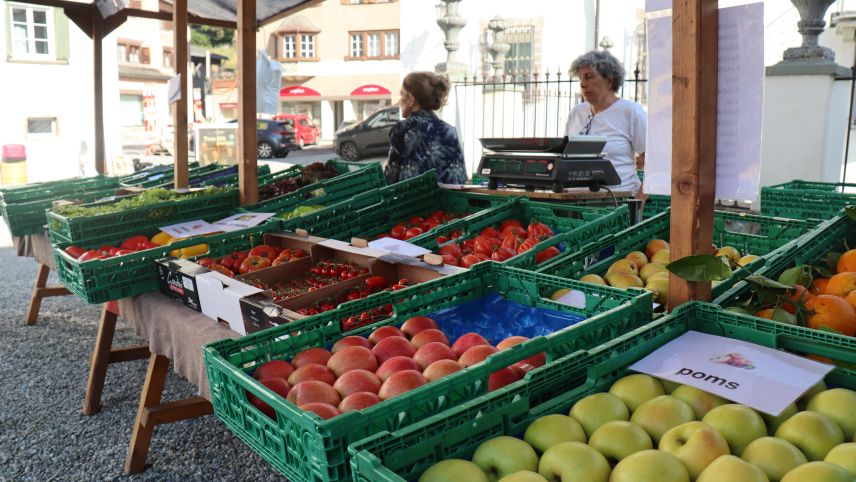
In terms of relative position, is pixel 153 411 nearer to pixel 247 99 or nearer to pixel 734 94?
pixel 247 99

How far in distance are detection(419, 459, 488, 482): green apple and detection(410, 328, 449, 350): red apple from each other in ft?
2.21

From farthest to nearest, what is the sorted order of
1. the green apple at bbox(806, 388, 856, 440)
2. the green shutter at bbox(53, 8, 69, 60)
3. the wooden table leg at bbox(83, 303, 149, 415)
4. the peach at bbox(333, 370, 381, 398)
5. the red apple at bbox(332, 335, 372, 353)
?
the green shutter at bbox(53, 8, 69, 60)
the wooden table leg at bbox(83, 303, 149, 415)
the red apple at bbox(332, 335, 372, 353)
the peach at bbox(333, 370, 381, 398)
the green apple at bbox(806, 388, 856, 440)

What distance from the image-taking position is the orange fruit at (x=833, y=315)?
1.89 m

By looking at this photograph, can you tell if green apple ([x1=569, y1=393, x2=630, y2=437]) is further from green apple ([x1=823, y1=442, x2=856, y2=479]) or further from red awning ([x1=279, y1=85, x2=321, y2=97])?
red awning ([x1=279, y1=85, x2=321, y2=97])

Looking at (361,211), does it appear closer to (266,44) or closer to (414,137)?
(414,137)

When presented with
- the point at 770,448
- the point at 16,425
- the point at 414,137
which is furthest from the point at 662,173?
the point at 16,425

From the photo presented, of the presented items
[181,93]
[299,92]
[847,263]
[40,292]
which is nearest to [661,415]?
[847,263]

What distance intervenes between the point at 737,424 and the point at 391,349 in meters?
0.83

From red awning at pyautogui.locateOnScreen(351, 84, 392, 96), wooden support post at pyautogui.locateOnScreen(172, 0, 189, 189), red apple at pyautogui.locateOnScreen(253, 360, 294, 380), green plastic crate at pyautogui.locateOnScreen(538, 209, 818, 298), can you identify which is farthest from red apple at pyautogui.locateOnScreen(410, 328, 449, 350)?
red awning at pyautogui.locateOnScreen(351, 84, 392, 96)

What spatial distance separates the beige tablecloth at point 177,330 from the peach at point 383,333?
79 centimetres

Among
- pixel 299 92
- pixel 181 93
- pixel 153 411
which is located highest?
pixel 299 92

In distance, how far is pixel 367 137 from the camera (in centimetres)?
2194

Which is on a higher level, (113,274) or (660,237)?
(660,237)

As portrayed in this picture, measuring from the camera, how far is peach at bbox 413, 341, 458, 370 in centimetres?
175
